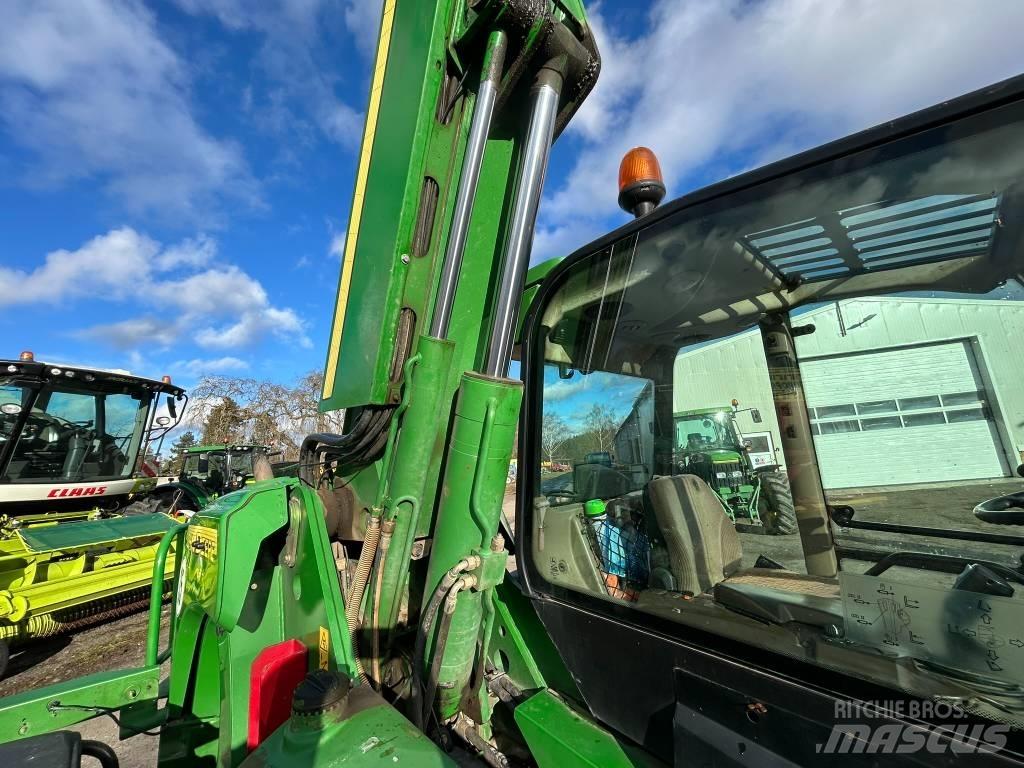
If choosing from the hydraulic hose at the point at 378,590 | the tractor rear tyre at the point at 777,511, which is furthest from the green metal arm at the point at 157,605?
the tractor rear tyre at the point at 777,511

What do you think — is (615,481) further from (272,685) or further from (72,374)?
(72,374)

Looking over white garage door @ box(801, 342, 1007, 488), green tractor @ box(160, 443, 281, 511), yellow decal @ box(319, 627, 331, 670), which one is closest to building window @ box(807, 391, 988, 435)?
white garage door @ box(801, 342, 1007, 488)

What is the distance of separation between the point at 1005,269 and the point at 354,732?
5.63 feet

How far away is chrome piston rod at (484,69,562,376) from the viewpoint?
4.95ft

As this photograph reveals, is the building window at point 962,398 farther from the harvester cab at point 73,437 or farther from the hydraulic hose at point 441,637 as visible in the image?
the harvester cab at point 73,437

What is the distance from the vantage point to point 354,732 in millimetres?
1091

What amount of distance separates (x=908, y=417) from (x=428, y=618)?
1.40 metres

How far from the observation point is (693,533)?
1.37 meters

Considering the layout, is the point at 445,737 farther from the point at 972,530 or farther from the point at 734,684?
the point at 972,530

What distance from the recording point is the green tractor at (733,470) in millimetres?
1353

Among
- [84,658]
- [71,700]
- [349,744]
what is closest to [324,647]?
[349,744]

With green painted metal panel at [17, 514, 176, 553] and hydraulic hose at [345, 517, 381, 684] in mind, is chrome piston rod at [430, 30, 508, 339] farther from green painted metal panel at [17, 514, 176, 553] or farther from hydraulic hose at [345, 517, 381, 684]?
green painted metal panel at [17, 514, 176, 553]

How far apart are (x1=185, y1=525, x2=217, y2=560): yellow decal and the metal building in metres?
1.78

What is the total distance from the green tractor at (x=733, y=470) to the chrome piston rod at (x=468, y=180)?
2.88 feet
